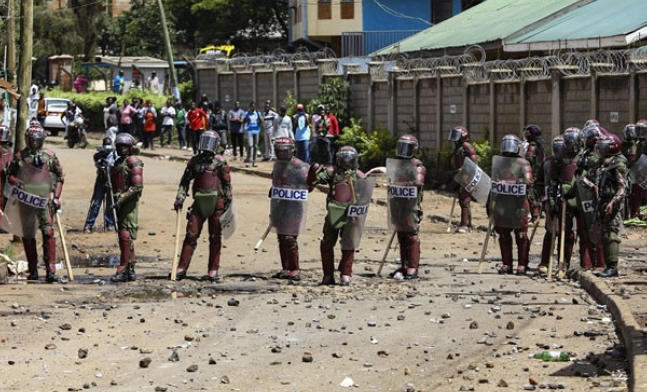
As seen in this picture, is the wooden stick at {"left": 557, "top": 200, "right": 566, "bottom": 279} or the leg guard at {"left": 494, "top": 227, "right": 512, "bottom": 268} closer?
the wooden stick at {"left": 557, "top": 200, "right": 566, "bottom": 279}

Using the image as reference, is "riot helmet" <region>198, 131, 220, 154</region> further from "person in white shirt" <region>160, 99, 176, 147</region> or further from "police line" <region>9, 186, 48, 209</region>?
"person in white shirt" <region>160, 99, 176, 147</region>

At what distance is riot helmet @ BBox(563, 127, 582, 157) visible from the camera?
1673 centimetres

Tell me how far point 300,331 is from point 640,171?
1107 cm

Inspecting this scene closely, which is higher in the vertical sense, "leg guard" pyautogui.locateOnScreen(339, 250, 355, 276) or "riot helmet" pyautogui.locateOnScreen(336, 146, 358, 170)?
"riot helmet" pyautogui.locateOnScreen(336, 146, 358, 170)

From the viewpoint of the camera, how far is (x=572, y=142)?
16734 mm

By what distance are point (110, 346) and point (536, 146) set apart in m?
9.17

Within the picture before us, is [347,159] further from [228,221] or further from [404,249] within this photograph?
[228,221]

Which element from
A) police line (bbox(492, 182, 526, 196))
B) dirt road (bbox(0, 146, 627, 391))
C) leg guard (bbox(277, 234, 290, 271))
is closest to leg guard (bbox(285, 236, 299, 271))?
leg guard (bbox(277, 234, 290, 271))

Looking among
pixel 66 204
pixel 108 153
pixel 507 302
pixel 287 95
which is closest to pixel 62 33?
pixel 287 95

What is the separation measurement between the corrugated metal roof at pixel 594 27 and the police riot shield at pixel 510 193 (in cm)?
1141

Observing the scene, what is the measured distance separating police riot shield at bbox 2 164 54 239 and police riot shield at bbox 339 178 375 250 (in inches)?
136

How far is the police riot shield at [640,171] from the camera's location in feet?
72.4

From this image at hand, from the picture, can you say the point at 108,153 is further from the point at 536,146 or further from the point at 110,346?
the point at 110,346

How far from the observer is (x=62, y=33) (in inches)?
3059
